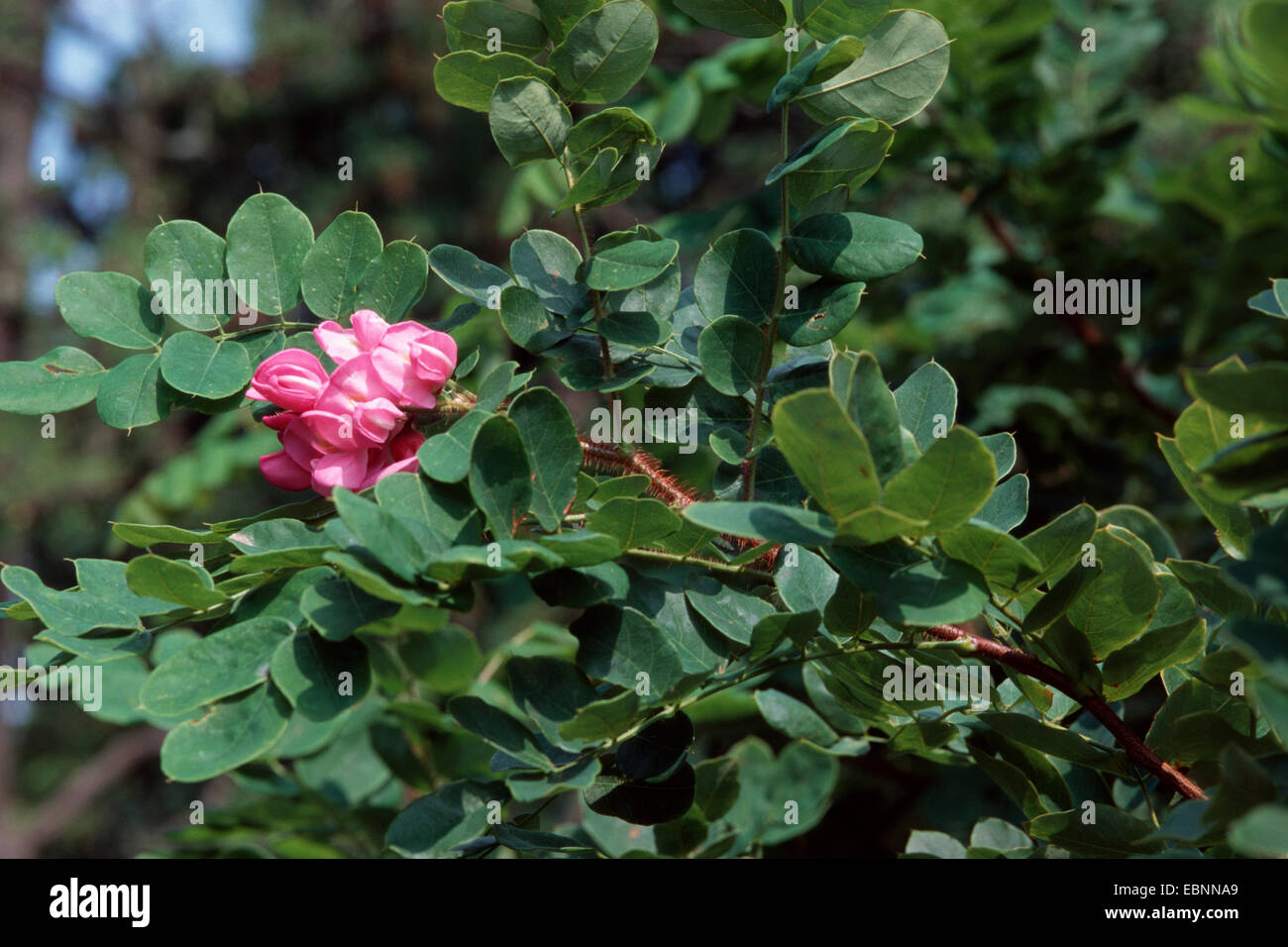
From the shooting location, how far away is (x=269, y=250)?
755mm

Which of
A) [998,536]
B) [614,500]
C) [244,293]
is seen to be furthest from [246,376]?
[998,536]

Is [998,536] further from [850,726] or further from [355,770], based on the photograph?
[355,770]

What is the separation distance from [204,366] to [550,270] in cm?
24

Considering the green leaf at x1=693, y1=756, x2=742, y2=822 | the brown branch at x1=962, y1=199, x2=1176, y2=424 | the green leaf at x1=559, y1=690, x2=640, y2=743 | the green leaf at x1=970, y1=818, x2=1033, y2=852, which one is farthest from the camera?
the brown branch at x1=962, y1=199, x2=1176, y2=424

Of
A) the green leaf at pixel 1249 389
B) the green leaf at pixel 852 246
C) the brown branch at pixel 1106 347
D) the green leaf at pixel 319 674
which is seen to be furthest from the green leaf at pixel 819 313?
the brown branch at pixel 1106 347

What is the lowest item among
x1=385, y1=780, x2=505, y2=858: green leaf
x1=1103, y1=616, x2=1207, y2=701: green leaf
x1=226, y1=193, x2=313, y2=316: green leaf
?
x1=385, y1=780, x2=505, y2=858: green leaf

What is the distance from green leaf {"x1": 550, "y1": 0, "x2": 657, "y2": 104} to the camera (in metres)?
0.64

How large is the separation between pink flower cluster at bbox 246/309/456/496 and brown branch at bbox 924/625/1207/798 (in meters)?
0.35

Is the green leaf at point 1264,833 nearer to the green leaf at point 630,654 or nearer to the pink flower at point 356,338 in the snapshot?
the green leaf at point 630,654

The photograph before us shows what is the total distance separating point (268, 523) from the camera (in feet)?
2.06

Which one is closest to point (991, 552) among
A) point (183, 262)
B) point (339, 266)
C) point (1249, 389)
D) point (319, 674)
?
point (1249, 389)

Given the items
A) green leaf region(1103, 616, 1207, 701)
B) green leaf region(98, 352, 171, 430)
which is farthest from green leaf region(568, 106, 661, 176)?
green leaf region(1103, 616, 1207, 701)

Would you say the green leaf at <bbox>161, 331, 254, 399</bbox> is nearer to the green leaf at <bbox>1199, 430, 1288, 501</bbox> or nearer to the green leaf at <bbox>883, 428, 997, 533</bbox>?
the green leaf at <bbox>883, 428, 997, 533</bbox>

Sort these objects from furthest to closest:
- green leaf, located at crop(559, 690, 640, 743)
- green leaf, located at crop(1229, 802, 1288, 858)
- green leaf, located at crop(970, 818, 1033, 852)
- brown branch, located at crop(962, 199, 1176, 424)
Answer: brown branch, located at crop(962, 199, 1176, 424)
green leaf, located at crop(970, 818, 1033, 852)
green leaf, located at crop(559, 690, 640, 743)
green leaf, located at crop(1229, 802, 1288, 858)
